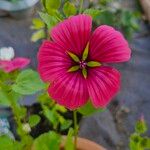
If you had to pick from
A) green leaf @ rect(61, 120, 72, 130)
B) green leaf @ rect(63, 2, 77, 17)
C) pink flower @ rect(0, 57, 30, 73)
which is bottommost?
green leaf @ rect(61, 120, 72, 130)

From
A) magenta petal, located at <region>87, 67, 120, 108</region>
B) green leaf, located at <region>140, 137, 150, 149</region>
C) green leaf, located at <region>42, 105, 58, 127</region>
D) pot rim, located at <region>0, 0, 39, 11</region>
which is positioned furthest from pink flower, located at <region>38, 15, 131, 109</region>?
pot rim, located at <region>0, 0, 39, 11</region>

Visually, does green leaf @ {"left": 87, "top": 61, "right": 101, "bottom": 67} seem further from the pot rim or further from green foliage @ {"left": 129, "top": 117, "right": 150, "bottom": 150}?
the pot rim

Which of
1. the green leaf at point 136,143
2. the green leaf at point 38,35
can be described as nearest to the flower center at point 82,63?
the green leaf at point 136,143

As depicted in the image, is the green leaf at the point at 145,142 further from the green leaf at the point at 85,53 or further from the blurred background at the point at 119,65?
the blurred background at the point at 119,65

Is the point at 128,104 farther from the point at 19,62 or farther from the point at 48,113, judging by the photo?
the point at 19,62

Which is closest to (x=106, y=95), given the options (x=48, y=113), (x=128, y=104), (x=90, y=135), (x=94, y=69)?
(x=94, y=69)

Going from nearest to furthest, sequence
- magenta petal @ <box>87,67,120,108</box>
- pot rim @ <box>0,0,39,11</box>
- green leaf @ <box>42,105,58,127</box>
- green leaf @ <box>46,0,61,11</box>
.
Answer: magenta petal @ <box>87,67,120,108</box> < green leaf @ <box>46,0,61,11</box> < green leaf @ <box>42,105,58,127</box> < pot rim @ <box>0,0,39,11</box>

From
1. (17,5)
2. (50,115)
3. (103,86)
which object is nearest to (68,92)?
(103,86)
